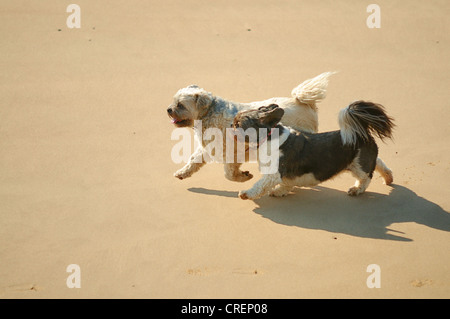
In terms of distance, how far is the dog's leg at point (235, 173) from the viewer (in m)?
7.49

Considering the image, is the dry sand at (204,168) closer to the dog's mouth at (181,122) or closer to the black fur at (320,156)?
the black fur at (320,156)

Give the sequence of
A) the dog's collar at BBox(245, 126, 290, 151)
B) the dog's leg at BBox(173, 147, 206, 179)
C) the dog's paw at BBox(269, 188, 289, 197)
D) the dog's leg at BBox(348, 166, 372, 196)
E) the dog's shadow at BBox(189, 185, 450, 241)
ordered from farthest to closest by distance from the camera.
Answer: the dog's leg at BBox(173, 147, 206, 179) < the dog's paw at BBox(269, 188, 289, 197) < the dog's leg at BBox(348, 166, 372, 196) < the dog's collar at BBox(245, 126, 290, 151) < the dog's shadow at BBox(189, 185, 450, 241)

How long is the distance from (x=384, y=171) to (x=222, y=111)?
8.17ft

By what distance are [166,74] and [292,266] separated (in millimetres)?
6976

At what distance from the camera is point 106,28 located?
45.1ft

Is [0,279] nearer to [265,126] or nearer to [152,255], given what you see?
[152,255]

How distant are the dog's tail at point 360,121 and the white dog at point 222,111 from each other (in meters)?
0.85

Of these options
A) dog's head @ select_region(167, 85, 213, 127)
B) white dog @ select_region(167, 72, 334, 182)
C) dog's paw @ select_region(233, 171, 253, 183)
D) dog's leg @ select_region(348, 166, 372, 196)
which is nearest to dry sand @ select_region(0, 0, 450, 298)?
dog's leg @ select_region(348, 166, 372, 196)

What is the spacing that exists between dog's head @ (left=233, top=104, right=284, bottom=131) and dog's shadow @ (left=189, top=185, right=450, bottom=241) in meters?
1.12

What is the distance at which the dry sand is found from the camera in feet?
18.9

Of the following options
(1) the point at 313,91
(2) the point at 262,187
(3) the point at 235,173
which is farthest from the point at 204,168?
(1) the point at 313,91

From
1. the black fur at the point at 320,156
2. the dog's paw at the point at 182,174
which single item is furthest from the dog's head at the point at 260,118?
the dog's paw at the point at 182,174

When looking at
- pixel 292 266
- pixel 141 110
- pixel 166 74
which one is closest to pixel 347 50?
pixel 166 74

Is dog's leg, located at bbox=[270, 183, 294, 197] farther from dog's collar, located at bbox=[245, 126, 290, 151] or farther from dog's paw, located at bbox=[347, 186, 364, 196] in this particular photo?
dog's paw, located at bbox=[347, 186, 364, 196]
